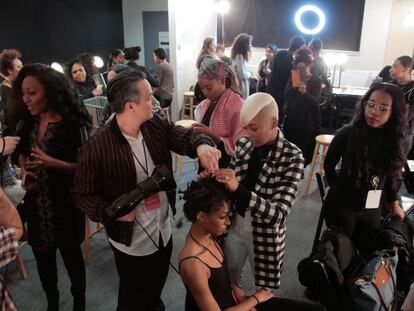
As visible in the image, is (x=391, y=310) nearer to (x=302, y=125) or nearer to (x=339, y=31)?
(x=302, y=125)

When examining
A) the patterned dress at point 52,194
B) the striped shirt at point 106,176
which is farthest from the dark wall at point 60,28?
the striped shirt at point 106,176

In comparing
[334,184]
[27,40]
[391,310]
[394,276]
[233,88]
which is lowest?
[391,310]

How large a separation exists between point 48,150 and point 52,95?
0.23 m

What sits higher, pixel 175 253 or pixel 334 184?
pixel 334 184

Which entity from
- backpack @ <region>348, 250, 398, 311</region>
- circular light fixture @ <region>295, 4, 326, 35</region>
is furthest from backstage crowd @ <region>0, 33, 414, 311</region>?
circular light fixture @ <region>295, 4, 326, 35</region>

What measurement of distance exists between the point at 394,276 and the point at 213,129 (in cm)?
119

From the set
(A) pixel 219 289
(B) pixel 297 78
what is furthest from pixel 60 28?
(A) pixel 219 289

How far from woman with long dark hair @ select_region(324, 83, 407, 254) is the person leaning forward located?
2.86ft

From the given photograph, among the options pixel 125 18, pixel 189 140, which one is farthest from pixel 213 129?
pixel 125 18

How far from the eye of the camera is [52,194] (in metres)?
1.53

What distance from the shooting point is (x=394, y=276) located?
1746mm

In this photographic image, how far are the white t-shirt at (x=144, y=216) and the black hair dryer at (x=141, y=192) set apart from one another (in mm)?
98

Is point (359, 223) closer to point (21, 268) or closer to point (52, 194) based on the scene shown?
point (52, 194)

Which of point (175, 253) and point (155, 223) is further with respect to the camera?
point (175, 253)
